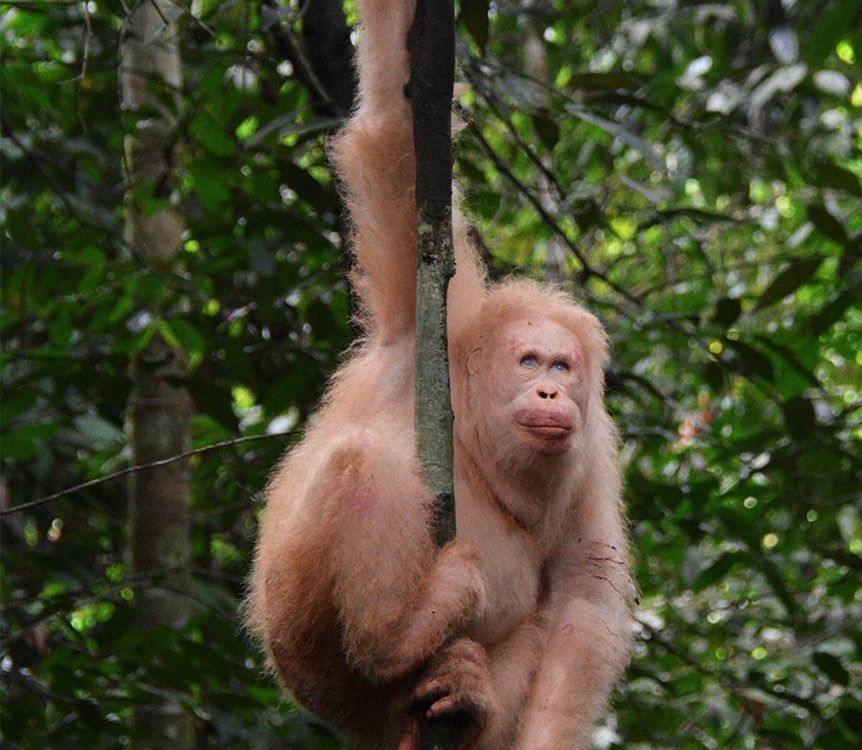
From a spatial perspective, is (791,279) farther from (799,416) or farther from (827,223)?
(799,416)

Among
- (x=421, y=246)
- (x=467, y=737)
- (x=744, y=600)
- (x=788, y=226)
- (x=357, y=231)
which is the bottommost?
(x=467, y=737)

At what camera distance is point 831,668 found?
5.09 meters

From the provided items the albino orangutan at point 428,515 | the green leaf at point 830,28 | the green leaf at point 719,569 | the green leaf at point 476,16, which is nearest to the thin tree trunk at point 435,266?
the albino orangutan at point 428,515

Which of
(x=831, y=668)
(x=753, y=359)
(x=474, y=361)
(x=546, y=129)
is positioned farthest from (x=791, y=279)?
(x=474, y=361)

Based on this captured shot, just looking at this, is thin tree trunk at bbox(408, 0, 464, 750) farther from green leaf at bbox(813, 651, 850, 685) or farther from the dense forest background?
green leaf at bbox(813, 651, 850, 685)

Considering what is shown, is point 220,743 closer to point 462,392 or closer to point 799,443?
point 462,392

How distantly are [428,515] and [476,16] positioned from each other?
6.41 ft

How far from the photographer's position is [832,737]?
16.9 feet

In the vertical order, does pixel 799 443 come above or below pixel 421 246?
above

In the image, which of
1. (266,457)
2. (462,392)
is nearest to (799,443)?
(462,392)

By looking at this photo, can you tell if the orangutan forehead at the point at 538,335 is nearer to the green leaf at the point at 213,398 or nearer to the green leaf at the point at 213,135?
the green leaf at the point at 213,398

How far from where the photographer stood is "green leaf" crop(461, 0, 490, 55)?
4.29 meters

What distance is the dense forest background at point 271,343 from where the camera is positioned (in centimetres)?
504

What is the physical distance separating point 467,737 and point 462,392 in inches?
43.8
